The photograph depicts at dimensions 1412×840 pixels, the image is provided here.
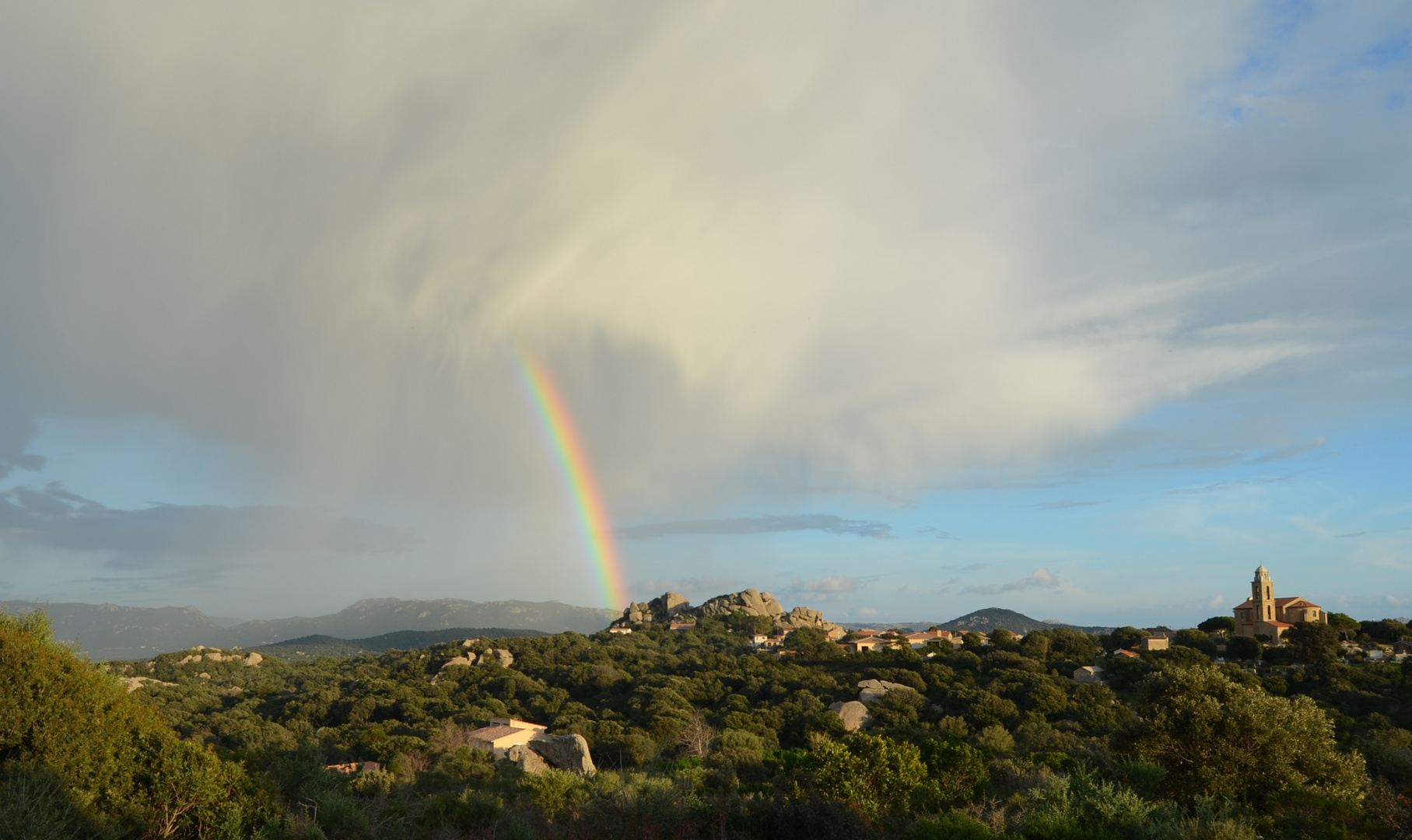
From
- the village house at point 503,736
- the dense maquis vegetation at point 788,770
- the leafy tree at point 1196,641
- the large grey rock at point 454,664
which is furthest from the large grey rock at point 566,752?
the leafy tree at point 1196,641

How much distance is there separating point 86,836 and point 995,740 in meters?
34.4

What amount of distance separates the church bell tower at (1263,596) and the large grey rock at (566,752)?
8045cm

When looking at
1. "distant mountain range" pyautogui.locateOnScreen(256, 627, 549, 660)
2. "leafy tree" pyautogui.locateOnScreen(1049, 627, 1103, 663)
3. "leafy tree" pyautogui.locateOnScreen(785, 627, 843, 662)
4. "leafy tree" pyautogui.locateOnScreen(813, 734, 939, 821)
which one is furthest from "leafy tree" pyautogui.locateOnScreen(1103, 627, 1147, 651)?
"distant mountain range" pyautogui.locateOnScreen(256, 627, 549, 660)

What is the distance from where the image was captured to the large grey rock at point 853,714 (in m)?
45.8

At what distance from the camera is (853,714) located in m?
47.0

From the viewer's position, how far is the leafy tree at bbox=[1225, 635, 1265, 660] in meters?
65.9

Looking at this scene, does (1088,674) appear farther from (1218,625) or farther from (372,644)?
(372,644)

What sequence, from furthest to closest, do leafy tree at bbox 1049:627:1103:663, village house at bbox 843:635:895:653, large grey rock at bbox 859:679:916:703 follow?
village house at bbox 843:635:895:653 → leafy tree at bbox 1049:627:1103:663 → large grey rock at bbox 859:679:916:703

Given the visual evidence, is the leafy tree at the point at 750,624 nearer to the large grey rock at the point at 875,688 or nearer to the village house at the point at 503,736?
the large grey rock at the point at 875,688

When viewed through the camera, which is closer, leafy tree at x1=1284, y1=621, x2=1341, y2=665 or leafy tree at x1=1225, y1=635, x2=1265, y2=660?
leafy tree at x1=1284, y1=621, x2=1341, y2=665

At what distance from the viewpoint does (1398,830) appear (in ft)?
45.3

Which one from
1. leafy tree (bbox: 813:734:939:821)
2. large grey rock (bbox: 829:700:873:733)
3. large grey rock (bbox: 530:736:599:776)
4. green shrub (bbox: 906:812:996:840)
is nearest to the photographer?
green shrub (bbox: 906:812:996:840)

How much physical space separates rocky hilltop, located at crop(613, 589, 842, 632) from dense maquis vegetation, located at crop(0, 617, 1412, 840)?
267 ft

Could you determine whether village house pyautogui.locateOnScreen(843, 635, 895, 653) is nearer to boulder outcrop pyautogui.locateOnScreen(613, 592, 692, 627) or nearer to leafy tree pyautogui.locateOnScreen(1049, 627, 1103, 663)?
leafy tree pyautogui.locateOnScreen(1049, 627, 1103, 663)
